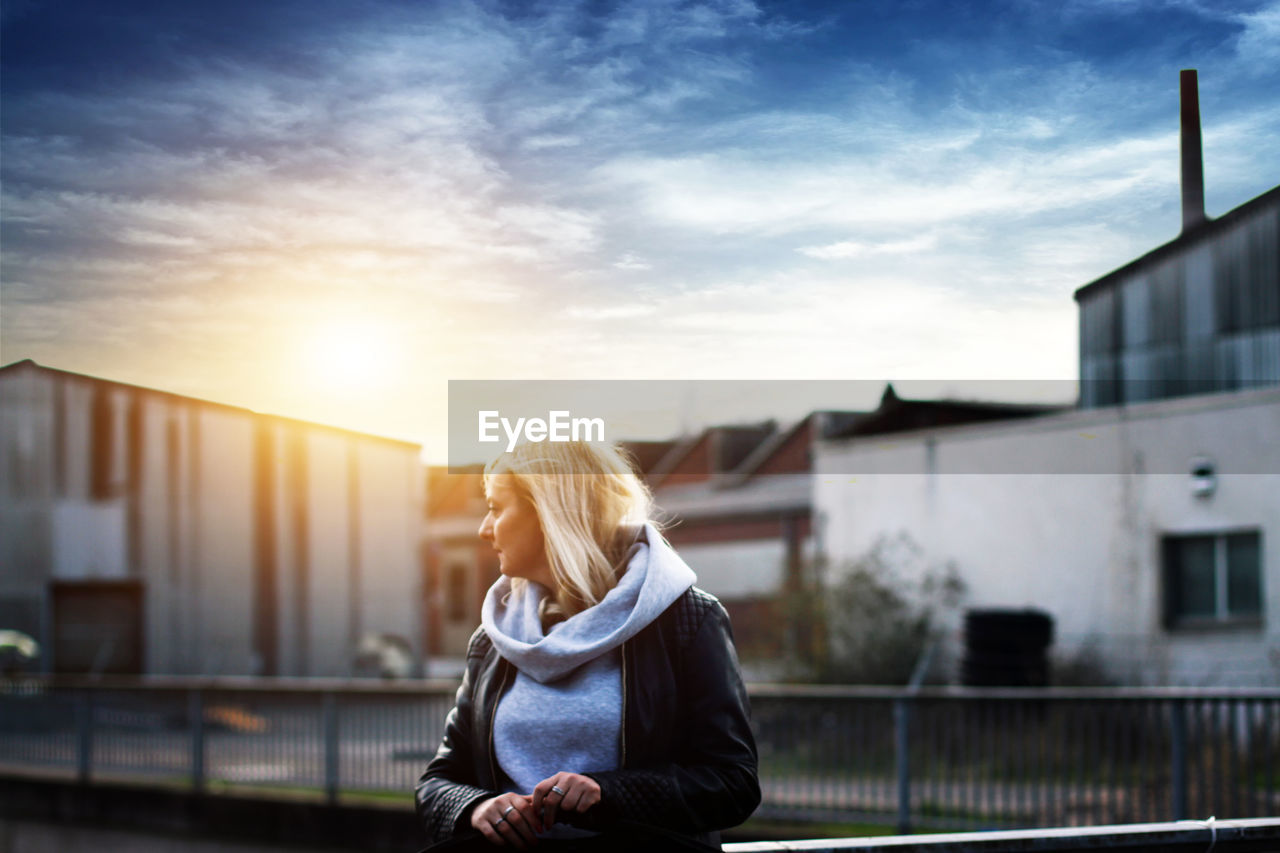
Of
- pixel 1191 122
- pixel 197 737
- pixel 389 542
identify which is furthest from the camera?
pixel 389 542

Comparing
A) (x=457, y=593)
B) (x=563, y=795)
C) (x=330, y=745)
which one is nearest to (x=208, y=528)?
(x=330, y=745)

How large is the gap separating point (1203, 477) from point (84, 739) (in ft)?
37.4

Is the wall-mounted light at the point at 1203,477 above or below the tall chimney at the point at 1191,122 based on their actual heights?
below

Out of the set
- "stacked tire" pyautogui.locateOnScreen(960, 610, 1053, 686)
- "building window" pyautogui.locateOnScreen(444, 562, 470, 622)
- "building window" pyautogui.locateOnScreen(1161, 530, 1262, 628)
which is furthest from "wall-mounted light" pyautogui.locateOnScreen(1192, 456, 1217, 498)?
"building window" pyautogui.locateOnScreen(444, 562, 470, 622)

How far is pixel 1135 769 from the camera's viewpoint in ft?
27.1

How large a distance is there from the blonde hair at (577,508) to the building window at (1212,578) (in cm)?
1283

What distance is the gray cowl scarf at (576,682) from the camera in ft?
7.43

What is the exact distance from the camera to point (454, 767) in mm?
2457

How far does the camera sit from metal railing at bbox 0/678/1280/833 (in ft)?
26.4

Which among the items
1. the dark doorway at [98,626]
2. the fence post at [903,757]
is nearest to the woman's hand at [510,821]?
the fence post at [903,757]

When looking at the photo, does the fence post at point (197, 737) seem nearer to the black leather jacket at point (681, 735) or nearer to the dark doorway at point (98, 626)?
the black leather jacket at point (681, 735)

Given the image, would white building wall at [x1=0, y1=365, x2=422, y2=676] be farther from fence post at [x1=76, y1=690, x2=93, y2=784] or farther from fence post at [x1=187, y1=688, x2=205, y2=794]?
fence post at [x1=187, y1=688, x2=205, y2=794]

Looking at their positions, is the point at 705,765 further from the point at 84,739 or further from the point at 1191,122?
the point at 84,739

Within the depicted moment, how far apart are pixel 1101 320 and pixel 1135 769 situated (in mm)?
9296
